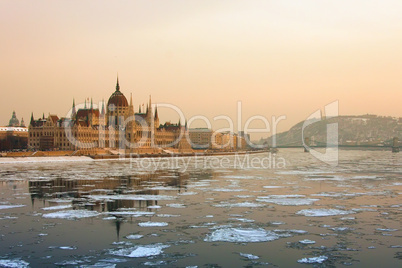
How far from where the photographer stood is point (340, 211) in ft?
68.1

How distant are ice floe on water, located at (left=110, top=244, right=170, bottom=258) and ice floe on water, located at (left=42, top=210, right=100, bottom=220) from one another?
598cm

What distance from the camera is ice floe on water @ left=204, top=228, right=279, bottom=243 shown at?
1543cm

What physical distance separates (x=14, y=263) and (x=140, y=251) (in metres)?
3.54

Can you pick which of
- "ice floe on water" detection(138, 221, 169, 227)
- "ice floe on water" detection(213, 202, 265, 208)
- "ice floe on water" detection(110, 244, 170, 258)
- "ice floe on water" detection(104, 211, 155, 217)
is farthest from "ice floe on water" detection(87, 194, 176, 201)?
"ice floe on water" detection(110, 244, 170, 258)

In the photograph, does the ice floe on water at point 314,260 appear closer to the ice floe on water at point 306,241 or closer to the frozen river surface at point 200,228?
the frozen river surface at point 200,228

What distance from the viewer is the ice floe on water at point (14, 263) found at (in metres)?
12.4

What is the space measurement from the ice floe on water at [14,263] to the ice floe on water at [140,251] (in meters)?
2.50

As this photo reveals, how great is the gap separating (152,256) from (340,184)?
922 inches

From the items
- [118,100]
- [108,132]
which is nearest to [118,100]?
[118,100]

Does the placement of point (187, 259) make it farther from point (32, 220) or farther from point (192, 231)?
point (32, 220)

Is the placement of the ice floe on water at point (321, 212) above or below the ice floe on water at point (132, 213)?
below

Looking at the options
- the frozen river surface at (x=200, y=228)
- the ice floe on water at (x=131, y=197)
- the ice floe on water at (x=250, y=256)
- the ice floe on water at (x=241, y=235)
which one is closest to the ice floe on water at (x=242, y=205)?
the frozen river surface at (x=200, y=228)

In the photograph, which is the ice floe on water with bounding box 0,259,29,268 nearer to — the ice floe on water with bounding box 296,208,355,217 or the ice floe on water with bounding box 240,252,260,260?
the ice floe on water with bounding box 240,252,260,260

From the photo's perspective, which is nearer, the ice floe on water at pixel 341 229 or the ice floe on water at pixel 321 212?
the ice floe on water at pixel 341 229
